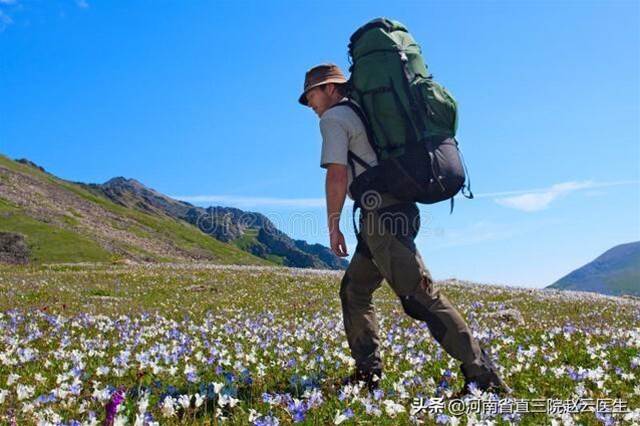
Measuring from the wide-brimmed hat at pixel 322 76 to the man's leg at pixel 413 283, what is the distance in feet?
5.55

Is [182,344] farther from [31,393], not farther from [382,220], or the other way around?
[382,220]

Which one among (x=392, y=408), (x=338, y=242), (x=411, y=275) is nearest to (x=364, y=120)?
(x=338, y=242)

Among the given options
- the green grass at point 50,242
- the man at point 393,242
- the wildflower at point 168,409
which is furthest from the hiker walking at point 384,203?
the green grass at point 50,242

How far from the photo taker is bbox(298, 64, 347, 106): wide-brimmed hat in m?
6.47

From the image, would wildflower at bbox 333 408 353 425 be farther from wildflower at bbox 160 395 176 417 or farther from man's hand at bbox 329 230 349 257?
man's hand at bbox 329 230 349 257

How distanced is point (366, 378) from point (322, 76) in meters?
3.58

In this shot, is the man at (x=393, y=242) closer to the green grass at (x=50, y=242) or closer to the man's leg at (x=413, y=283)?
the man's leg at (x=413, y=283)

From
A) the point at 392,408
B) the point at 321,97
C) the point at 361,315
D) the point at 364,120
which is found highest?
the point at 321,97

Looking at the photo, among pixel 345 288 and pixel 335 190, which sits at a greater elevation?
pixel 335 190

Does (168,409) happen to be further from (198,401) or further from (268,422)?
(268,422)

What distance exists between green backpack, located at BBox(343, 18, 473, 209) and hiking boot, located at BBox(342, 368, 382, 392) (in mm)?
2046

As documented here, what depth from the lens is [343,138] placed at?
5906 millimetres

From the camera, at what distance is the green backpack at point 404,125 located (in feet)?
18.5

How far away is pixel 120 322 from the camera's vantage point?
1216cm
